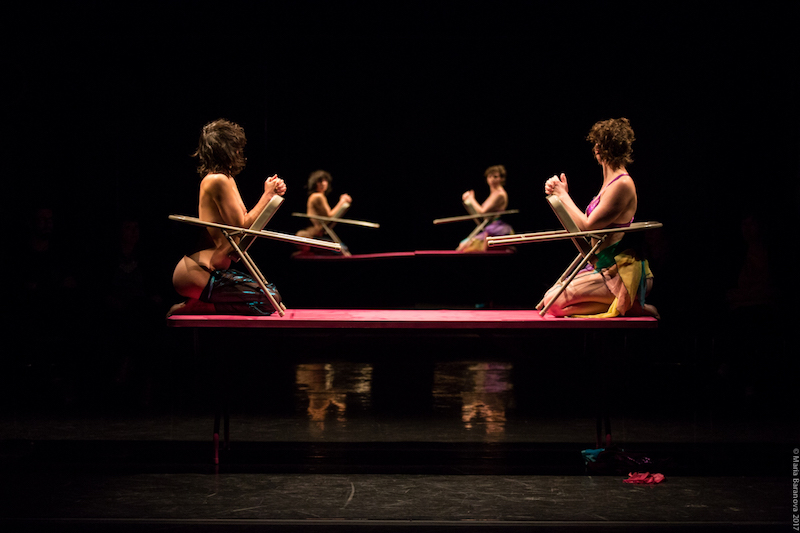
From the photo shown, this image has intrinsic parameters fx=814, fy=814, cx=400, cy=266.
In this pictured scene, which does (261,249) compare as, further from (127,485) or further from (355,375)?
(127,485)

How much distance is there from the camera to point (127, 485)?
355 centimetres

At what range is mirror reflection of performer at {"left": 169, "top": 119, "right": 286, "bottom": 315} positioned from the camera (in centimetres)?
393

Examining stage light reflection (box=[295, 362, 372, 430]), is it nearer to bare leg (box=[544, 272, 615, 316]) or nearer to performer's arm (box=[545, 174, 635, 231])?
bare leg (box=[544, 272, 615, 316])

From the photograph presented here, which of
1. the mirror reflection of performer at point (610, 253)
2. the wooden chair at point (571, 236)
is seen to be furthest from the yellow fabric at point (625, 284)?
the wooden chair at point (571, 236)

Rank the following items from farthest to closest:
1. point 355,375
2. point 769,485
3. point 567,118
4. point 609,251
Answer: point 567,118
point 355,375
point 609,251
point 769,485

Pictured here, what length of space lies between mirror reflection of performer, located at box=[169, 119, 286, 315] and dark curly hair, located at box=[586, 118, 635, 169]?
5.25 feet

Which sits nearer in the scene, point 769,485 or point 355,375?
point 769,485

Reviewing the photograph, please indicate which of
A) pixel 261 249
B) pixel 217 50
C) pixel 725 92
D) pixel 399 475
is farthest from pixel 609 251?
pixel 261 249

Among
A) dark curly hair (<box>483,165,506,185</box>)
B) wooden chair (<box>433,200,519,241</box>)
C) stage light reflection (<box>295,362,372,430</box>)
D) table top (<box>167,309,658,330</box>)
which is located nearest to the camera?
table top (<box>167,309,658,330</box>)

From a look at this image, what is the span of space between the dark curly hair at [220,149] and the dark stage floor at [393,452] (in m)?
1.02

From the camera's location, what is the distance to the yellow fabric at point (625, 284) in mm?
3814

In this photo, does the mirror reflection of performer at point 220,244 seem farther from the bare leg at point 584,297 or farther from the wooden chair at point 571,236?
the bare leg at point 584,297

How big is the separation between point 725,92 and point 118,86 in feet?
17.5

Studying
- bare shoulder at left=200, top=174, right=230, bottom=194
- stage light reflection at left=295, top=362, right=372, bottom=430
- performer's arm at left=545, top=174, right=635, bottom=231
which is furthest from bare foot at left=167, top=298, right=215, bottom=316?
performer's arm at left=545, top=174, right=635, bottom=231
